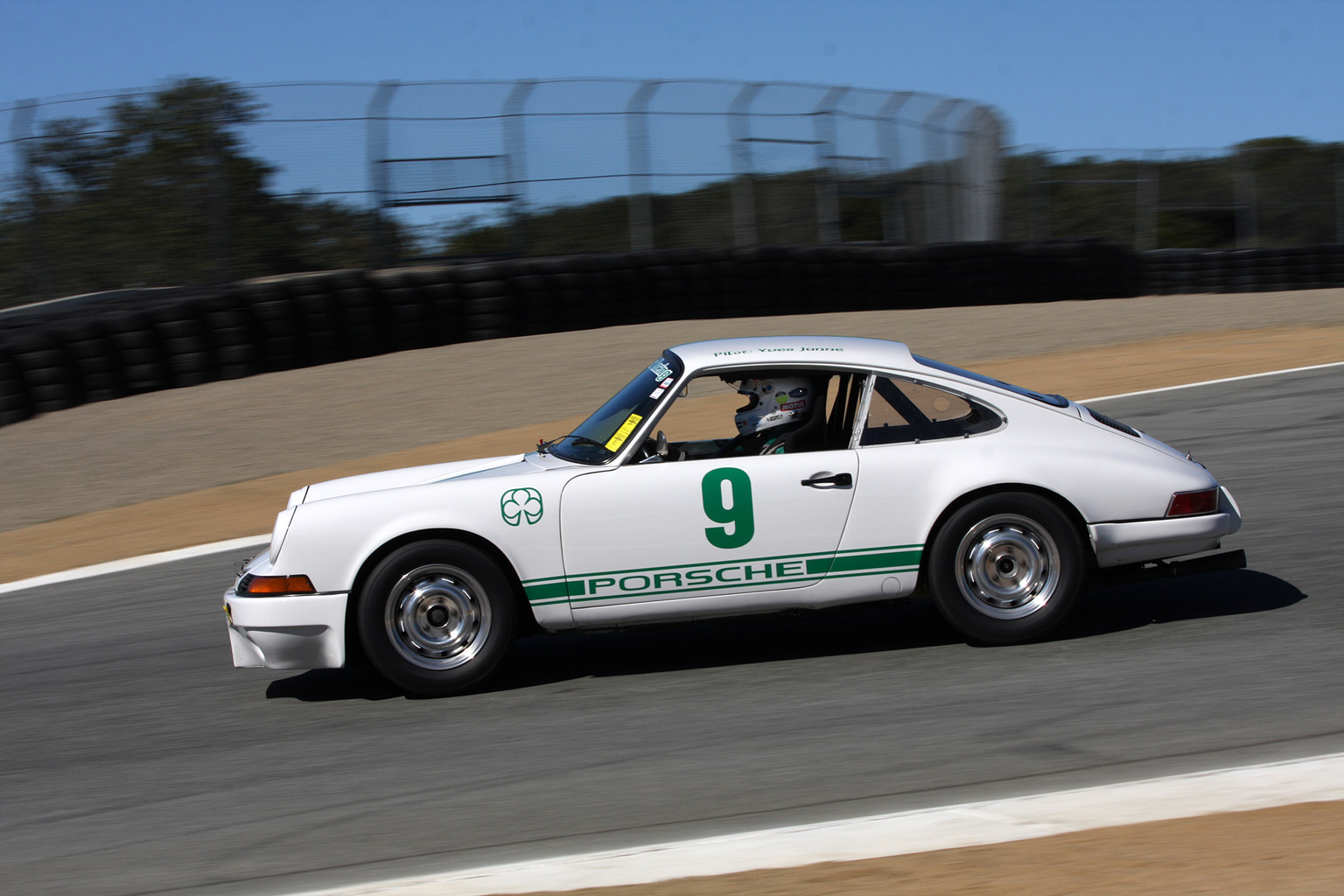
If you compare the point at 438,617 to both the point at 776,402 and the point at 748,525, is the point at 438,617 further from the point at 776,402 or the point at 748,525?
the point at 776,402

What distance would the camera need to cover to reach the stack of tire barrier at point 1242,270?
23172 millimetres

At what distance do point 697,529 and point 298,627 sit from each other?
1591 mm

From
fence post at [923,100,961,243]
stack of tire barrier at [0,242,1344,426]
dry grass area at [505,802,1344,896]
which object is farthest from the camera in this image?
fence post at [923,100,961,243]

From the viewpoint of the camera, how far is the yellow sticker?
4.90m

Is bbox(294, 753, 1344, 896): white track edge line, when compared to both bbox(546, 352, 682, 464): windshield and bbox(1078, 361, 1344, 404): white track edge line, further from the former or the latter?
bbox(1078, 361, 1344, 404): white track edge line

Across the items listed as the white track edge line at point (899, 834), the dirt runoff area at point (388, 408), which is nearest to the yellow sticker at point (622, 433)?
the white track edge line at point (899, 834)

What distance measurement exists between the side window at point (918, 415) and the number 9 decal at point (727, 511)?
0.57 meters

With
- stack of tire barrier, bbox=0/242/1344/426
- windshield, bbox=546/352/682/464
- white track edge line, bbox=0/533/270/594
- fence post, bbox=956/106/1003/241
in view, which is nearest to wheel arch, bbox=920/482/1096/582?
windshield, bbox=546/352/682/464

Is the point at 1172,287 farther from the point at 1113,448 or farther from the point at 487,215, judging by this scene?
the point at 1113,448

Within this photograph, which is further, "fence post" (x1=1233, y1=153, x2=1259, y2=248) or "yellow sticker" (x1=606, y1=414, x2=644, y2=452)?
"fence post" (x1=1233, y1=153, x2=1259, y2=248)

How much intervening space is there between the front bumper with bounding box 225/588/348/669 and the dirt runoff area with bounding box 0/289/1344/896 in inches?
77.5

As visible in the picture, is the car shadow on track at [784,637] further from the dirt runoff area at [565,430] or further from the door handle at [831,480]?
the dirt runoff area at [565,430]

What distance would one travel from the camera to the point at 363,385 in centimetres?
1408

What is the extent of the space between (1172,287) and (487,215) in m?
13.6
